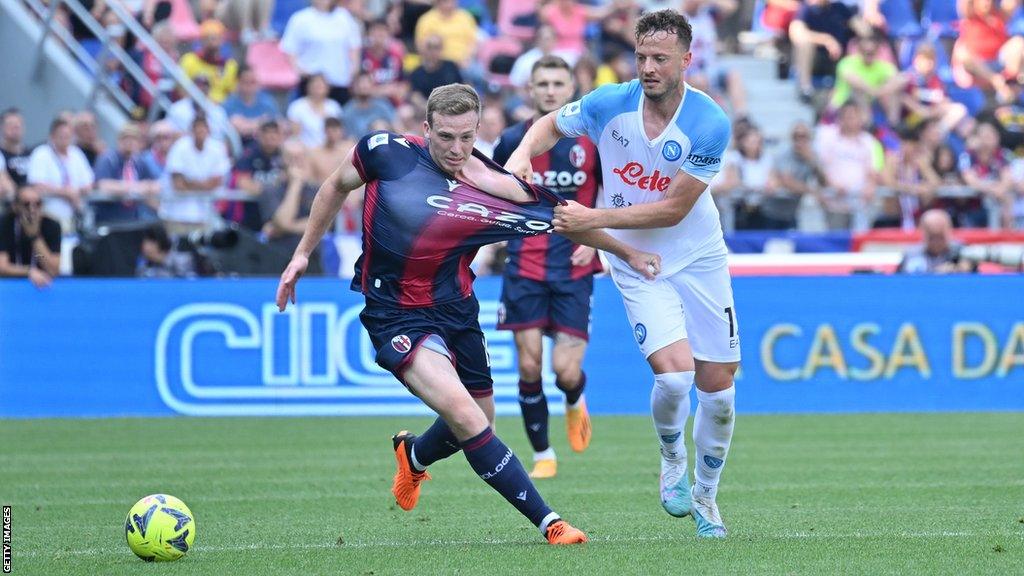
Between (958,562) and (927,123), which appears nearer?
(958,562)

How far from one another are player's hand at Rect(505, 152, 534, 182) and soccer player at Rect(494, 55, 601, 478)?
3.46 metres

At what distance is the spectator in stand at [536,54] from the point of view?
20.5 metres

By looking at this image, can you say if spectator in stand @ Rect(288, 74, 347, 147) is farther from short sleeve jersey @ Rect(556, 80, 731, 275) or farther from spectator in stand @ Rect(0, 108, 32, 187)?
short sleeve jersey @ Rect(556, 80, 731, 275)

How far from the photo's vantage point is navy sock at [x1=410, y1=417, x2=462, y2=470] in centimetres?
820

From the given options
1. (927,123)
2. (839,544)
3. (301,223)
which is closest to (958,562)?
(839,544)

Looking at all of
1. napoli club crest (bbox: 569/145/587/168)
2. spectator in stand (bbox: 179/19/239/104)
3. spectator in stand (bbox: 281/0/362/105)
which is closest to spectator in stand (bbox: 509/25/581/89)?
spectator in stand (bbox: 281/0/362/105)

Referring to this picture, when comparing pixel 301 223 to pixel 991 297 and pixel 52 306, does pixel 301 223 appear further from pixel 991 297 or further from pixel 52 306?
pixel 991 297

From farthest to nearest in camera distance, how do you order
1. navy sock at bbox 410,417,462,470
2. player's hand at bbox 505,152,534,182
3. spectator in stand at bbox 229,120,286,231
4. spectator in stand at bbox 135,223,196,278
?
spectator in stand at bbox 229,120,286,231 < spectator in stand at bbox 135,223,196,278 < navy sock at bbox 410,417,462,470 < player's hand at bbox 505,152,534,182

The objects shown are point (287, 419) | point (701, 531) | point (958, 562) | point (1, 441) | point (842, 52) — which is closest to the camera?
point (958, 562)

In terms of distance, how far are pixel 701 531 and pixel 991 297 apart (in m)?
8.88

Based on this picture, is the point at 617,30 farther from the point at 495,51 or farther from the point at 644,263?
the point at 644,263

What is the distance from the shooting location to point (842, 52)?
2253cm

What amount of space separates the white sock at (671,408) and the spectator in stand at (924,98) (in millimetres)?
13773

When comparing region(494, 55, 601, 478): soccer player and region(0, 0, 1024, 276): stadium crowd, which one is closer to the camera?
region(494, 55, 601, 478): soccer player
